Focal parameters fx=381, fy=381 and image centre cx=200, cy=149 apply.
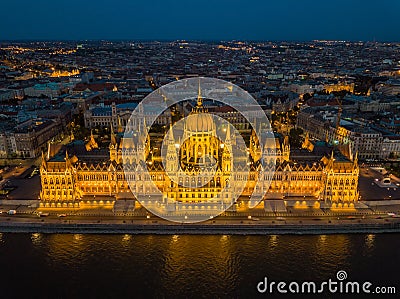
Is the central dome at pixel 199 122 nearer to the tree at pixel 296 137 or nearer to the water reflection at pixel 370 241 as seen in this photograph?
the water reflection at pixel 370 241

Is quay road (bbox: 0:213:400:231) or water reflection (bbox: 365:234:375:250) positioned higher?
quay road (bbox: 0:213:400:231)

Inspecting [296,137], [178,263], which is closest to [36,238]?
[178,263]

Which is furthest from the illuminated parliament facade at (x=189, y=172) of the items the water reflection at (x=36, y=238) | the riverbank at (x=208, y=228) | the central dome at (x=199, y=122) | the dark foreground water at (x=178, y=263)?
the dark foreground water at (x=178, y=263)

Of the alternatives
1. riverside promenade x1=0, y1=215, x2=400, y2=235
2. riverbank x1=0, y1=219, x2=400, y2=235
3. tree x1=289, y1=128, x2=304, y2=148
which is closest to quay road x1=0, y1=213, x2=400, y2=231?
riverside promenade x1=0, y1=215, x2=400, y2=235

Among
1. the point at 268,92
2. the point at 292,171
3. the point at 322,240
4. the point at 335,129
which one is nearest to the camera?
the point at 322,240

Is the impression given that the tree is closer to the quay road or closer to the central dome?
the central dome

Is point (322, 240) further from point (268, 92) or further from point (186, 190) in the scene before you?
point (268, 92)

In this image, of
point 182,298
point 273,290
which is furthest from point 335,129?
point 182,298
